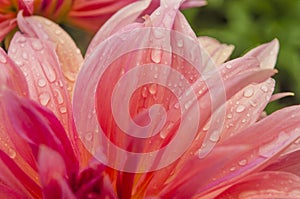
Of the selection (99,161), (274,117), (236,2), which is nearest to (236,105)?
(274,117)

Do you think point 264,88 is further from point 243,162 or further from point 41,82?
point 41,82

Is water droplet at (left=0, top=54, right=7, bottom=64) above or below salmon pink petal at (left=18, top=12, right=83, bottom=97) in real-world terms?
above

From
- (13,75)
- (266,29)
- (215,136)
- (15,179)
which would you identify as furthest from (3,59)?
(266,29)

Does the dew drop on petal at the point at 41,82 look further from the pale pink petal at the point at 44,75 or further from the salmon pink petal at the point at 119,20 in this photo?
the salmon pink petal at the point at 119,20

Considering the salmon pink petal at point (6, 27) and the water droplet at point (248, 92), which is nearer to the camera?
the water droplet at point (248, 92)

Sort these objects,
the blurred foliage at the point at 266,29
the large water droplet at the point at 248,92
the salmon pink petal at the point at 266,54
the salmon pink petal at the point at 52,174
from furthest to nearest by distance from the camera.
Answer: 1. the blurred foliage at the point at 266,29
2. the salmon pink petal at the point at 266,54
3. the large water droplet at the point at 248,92
4. the salmon pink petal at the point at 52,174

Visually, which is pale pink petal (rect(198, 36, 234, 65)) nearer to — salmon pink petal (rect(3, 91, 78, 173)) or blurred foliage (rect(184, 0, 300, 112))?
salmon pink petal (rect(3, 91, 78, 173))

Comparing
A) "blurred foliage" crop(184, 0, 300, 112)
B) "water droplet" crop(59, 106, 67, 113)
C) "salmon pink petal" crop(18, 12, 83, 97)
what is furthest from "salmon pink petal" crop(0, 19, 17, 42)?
"blurred foliage" crop(184, 0, 300, 112)

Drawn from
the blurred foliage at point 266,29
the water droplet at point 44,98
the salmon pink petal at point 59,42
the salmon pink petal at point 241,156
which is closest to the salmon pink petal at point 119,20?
the salmon pink petal at point 59,42
